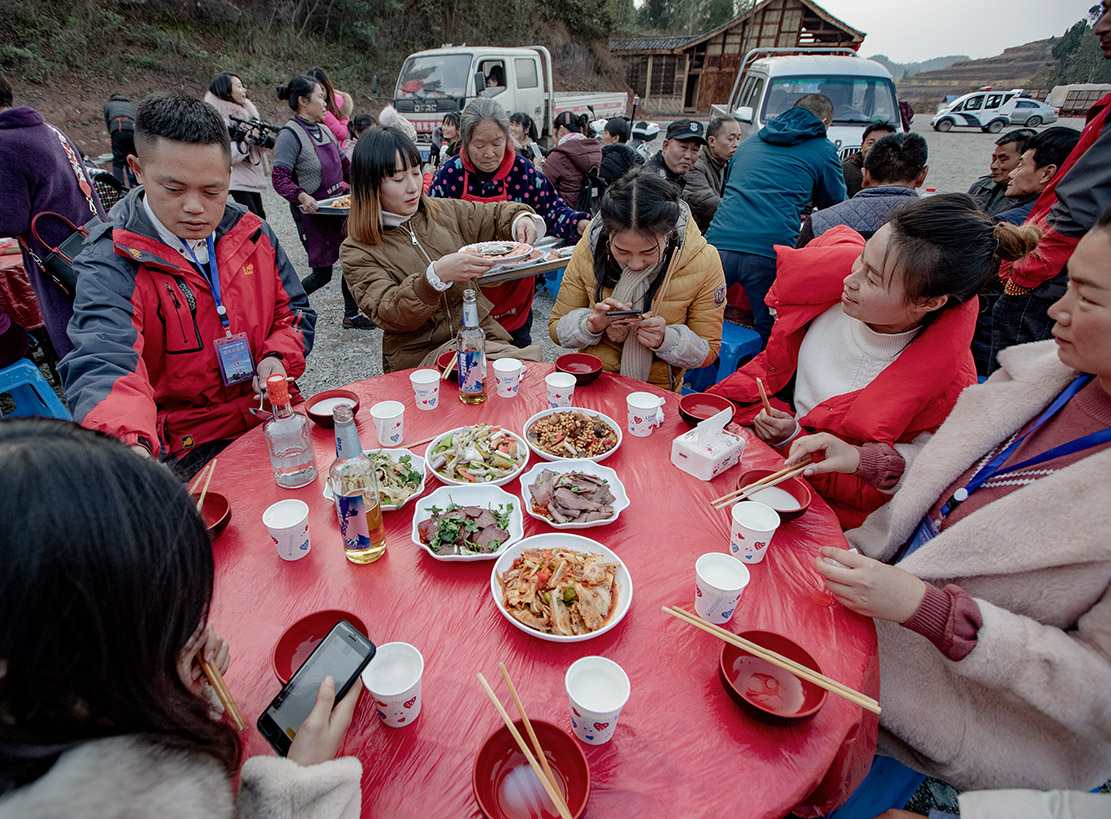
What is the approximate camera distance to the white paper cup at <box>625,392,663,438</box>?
6.85ft

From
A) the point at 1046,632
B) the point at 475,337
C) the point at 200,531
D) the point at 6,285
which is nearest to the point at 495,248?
the point at 475,337

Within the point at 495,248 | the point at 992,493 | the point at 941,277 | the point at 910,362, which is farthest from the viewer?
the point at 495,248

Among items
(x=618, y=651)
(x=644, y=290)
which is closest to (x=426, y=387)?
(x=644, y=290)

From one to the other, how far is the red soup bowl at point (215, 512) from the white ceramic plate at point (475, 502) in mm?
556

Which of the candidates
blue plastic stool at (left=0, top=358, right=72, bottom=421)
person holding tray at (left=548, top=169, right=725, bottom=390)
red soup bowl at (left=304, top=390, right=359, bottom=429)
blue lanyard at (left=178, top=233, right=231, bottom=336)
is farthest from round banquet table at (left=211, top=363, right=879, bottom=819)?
blue plastic stool at (left=0, top=358, right=72, bottom=421)

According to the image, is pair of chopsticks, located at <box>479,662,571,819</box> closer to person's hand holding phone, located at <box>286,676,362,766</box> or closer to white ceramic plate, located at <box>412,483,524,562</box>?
person's hand holding phone, located at <box>286,676,362,766</box>

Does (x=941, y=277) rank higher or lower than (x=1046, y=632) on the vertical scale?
higher

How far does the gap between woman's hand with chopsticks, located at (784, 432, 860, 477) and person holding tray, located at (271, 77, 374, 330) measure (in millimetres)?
4489

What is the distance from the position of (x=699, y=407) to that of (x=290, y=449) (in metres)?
1.55

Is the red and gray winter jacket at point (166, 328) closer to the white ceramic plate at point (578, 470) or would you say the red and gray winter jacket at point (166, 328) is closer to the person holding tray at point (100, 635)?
the person holding tray at point (100, 635)

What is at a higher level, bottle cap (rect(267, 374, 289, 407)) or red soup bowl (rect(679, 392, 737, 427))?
bottle cap (rect(267, 374, 289, 407))

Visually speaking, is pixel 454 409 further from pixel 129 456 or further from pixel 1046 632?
pixel 1046 632

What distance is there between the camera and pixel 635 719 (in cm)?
115

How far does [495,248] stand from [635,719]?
261 cm
